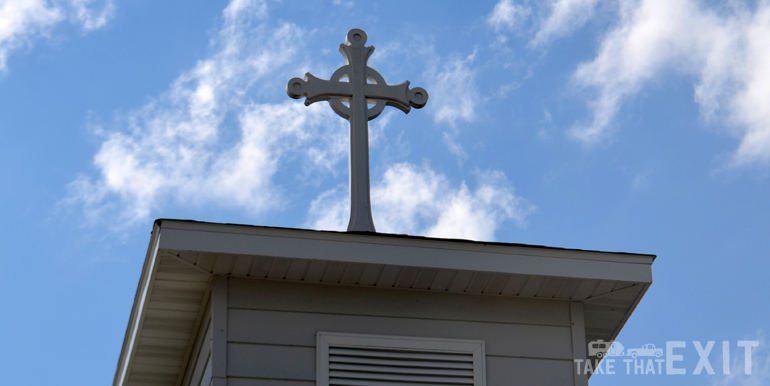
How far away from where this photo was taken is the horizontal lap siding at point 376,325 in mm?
8344

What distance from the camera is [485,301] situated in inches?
352

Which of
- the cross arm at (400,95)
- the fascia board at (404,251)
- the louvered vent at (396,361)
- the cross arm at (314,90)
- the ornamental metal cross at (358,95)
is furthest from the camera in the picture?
the cross arm at (400,95)

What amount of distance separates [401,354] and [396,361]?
62 mm

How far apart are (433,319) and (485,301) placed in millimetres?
410

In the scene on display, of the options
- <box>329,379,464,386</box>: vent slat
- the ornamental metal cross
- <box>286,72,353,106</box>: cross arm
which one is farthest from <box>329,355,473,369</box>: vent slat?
A: <box>286,72,353,106</box>: cross arm

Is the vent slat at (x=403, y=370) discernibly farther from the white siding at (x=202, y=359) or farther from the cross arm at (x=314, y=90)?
the cross arm at (x=314, y=90)

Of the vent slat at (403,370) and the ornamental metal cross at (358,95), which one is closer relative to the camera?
the vent slat at (403,370)

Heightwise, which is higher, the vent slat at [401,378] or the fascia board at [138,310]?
the fascia board at [138,310]

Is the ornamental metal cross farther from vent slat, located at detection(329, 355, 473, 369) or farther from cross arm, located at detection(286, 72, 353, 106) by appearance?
vent slat, located at detection(329, 355, 473, 369)

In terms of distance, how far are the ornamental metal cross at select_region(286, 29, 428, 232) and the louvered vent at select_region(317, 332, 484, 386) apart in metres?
1.17

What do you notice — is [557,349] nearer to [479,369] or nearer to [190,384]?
[479,369]

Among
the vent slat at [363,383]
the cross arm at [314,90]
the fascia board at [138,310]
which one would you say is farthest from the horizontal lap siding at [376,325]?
the cross arm at [314,90]

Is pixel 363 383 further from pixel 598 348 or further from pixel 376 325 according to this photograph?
pixel 598 348

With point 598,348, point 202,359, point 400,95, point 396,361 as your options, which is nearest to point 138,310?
point 202,359
